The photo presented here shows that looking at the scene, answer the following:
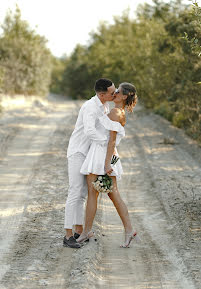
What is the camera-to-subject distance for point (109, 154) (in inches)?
252

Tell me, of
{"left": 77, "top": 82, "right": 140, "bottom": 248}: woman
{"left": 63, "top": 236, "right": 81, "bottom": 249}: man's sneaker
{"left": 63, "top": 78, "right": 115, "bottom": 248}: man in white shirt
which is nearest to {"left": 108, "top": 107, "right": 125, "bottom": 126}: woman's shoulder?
{"left": 77, "top": 82, "right": 140, "bottom": 248}: woman

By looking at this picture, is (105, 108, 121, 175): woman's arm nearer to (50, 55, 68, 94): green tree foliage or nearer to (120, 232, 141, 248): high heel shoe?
(120, 232, 141, 248): high heel shoe

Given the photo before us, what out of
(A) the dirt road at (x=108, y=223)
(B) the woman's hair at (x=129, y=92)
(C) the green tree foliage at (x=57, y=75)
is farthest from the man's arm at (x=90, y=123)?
(C) the green tree foliage at (x=57, y=75)

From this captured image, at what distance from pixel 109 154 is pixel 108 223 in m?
1.73

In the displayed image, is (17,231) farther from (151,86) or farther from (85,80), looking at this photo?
(85,80)

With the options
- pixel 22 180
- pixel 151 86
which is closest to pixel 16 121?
pixel 151 86

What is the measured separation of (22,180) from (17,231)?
3369mm

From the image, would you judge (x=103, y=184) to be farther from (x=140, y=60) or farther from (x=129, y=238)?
(x=140, y=60)

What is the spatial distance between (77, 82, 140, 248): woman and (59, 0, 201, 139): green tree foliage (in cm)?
138

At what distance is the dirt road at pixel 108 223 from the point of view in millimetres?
5617

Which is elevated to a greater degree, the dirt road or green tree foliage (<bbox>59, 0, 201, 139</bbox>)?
green tree foliage (<bbox>59, 0, 201, 139</bbox>)

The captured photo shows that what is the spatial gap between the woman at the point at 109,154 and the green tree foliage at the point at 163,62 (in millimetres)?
1379

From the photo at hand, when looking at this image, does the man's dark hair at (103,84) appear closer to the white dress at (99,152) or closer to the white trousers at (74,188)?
the white dress at (99,152)

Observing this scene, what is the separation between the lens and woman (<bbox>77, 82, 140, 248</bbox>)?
637 cm
